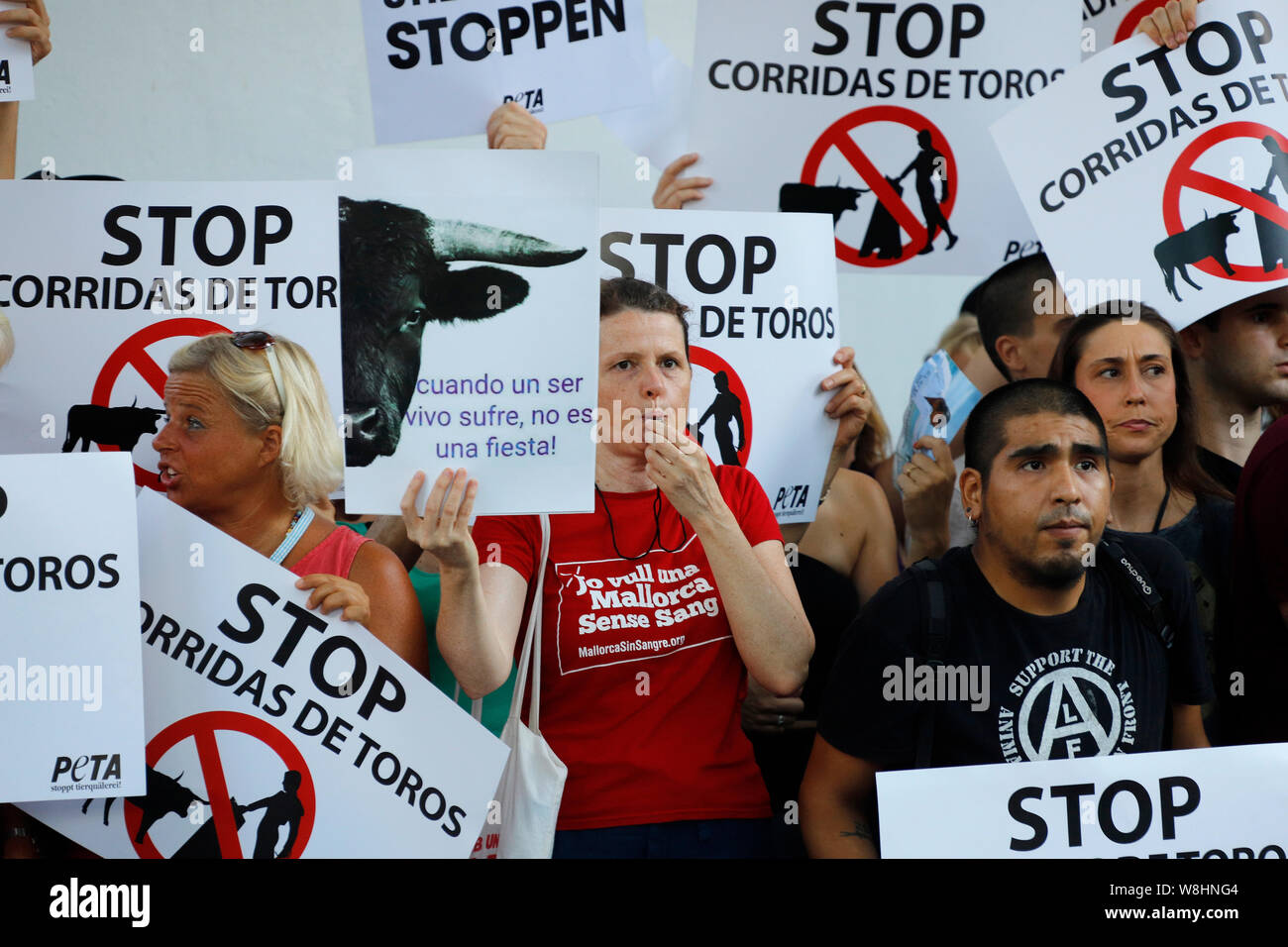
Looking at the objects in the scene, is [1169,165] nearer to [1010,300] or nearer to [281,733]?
[1010,300]

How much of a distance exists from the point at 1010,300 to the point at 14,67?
2.19m

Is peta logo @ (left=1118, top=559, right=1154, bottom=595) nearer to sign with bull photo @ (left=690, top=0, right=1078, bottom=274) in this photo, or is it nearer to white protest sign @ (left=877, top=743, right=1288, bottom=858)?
white protest sign @ (left=877, top=743, right=1288, bottom=858)

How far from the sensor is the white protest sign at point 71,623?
2.34m

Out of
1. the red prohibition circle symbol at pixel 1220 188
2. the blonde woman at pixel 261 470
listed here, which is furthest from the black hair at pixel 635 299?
the red prohibition circle symbol at pixel 1220 188

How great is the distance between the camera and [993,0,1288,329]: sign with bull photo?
2750mm

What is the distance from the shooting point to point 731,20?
2973 millimetres

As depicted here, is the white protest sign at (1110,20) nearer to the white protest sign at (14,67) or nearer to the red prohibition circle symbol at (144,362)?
the red prohibition circle symbol at (144,362)

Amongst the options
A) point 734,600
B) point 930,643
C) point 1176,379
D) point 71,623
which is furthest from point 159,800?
point 1176,379

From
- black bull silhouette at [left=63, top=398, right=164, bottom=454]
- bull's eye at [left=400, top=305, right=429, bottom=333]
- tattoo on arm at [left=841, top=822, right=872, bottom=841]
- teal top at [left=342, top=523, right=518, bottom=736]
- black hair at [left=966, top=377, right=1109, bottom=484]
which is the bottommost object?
tattoo on arm at [left=841, top=822, right=872, bottom=841]

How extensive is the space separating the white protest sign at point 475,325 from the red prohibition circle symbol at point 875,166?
85 cm
